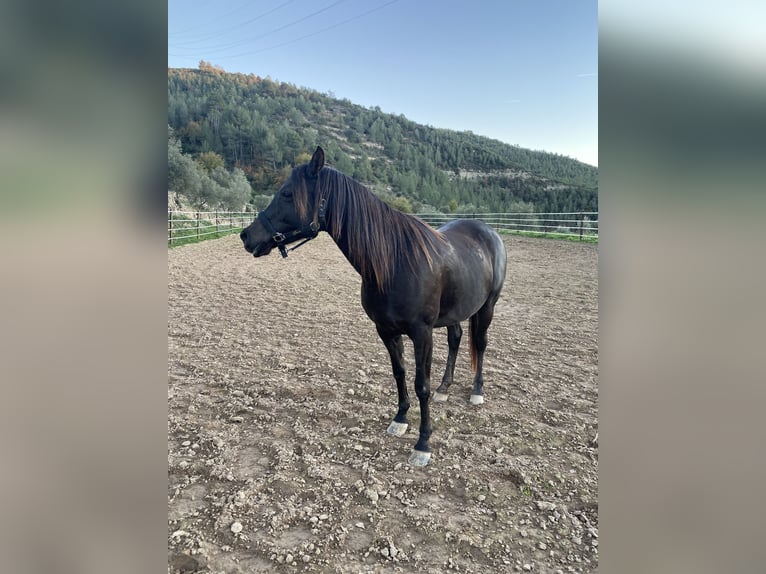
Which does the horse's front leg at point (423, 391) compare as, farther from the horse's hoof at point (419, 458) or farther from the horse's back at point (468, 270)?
the horse's back at point (468, 270)

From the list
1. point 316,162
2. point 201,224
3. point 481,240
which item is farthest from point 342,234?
point 201,224

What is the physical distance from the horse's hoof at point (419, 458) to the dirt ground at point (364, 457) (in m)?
0.04

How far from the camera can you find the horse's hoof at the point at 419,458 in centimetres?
234

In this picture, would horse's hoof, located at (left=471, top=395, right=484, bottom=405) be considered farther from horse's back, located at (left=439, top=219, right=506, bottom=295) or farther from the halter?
the halter

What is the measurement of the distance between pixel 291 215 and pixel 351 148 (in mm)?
47688

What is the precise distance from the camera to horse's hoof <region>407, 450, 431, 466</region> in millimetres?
2340

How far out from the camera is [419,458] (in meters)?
2.36

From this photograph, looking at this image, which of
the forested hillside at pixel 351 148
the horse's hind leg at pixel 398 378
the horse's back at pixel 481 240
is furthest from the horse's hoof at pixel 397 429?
the forested hillside at pixel 351 148

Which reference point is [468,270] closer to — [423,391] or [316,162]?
[423,391]

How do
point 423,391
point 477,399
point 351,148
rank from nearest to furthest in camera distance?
point 423,391
point 477,399
point 351,148

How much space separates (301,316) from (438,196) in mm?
28909
